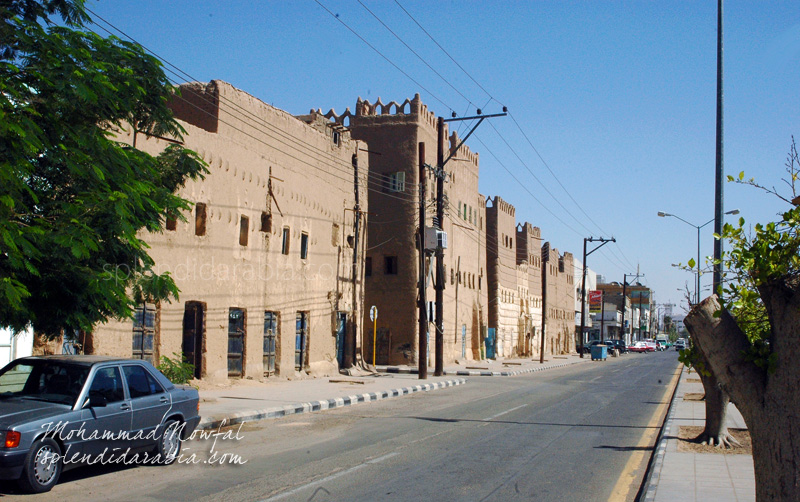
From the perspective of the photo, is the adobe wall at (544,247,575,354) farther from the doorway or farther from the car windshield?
the car windshield

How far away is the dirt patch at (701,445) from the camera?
11.8 metres

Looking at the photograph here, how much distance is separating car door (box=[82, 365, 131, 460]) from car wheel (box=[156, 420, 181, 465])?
0.80 meters

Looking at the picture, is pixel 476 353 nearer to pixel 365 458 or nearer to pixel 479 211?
pixel 479 211

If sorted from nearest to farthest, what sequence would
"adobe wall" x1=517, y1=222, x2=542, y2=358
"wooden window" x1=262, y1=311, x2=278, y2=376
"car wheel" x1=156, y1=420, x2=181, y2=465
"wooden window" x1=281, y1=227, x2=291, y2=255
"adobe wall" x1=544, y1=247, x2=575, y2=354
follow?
"car wheel" x1=156, y1=420, x2=181, y2=465
"wooden window" x1=262, y1=311, x2=278, y2=376
"wooden window" x1=281, y1=227, x2=291, y2=255
"adobe wall" x1=517, y1=222, x2=542, y2=358
"adobe wall" x1=544, y1=247, x2=575, y2=354

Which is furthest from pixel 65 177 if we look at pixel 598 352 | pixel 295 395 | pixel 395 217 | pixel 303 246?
pixel 598 352

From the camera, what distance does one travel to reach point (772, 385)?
5.09 metres

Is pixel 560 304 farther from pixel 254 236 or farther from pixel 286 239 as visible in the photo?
pixel 254 236

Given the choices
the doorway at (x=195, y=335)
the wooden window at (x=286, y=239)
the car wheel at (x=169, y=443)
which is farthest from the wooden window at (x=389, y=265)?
the car wheel at (x=169, y=443)

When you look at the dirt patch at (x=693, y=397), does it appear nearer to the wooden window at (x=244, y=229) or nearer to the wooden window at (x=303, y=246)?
the wooden window at (x=303, y=246)

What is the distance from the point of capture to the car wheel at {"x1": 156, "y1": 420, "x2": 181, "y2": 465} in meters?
9.76

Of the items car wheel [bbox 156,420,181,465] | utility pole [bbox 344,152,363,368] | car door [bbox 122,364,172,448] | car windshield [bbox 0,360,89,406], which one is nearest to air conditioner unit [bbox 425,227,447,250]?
utility pole [bbox 344,152,363,368]

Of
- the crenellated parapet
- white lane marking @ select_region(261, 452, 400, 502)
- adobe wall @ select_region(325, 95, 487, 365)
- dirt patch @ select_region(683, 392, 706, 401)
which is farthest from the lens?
the crenellated parapet

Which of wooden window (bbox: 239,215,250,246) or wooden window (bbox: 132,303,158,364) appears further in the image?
wooden window (bbox: 239,215,250,246)

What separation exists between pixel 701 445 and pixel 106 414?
31.2ft
